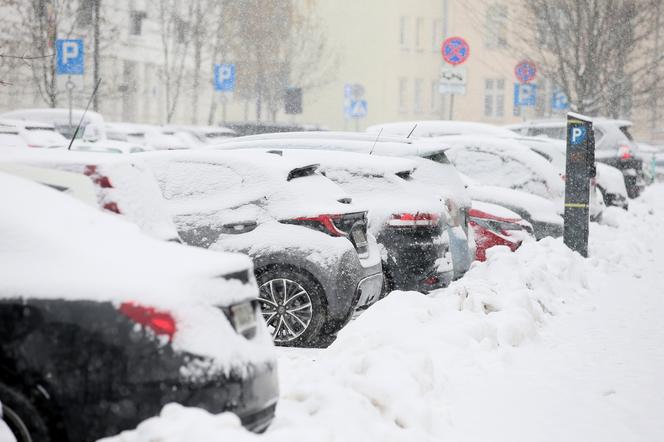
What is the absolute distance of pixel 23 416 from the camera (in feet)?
14.2

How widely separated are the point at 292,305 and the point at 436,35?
2325 inches

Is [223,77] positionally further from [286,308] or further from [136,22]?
[286,308]

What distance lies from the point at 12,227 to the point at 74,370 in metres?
0.72

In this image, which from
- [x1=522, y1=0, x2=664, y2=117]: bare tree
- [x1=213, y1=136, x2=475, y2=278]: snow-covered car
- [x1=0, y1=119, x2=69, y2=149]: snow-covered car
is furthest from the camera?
[x1=522, y1=0, x2=664, y2=117]: bare tree

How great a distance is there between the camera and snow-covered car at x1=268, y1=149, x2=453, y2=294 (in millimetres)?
9695

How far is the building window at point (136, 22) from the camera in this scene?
56.6m

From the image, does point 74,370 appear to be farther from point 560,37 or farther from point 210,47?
point 210,47

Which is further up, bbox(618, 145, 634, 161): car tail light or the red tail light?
the red tail light

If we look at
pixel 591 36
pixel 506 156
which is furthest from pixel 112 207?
pixel 591 36

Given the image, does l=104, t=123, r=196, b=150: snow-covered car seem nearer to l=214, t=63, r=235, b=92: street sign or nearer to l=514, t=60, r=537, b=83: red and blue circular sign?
l=214, t=63, r=235, b=92: street sign

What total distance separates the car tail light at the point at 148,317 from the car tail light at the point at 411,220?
5459 millimetres

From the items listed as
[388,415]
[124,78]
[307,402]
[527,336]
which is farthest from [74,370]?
[124,78]

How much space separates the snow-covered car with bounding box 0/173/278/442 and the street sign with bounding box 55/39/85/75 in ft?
61.5

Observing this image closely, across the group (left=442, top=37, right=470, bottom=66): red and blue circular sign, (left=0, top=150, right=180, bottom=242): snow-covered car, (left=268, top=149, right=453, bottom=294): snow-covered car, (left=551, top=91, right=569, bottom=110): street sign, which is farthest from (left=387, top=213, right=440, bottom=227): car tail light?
(left=551, top=91, right=569, bottom=110): street sign
